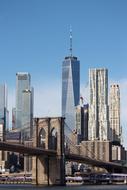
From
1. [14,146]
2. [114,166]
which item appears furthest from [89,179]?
[14,146]

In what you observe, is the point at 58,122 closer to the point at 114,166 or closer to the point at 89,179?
the point at 89,179

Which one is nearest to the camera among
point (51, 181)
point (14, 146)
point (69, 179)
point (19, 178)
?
point (14, 146)

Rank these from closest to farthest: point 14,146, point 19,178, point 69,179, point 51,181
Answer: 1. point 14,146
2. point 51,181
3. point 69,179
4. point 19,178

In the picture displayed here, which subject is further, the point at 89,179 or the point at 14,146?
the point at 89,179

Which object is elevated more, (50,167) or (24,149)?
(24,149)

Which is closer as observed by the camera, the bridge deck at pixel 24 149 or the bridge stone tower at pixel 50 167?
the bridge deck at pixel 24 149

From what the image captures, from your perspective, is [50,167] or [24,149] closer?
[24,149]

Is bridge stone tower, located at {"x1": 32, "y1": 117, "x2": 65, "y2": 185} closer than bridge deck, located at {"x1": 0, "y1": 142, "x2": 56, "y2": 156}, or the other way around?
bridge deck, located at {"x1": 0, "y1": 142, "x2": 56, "y2": 156}

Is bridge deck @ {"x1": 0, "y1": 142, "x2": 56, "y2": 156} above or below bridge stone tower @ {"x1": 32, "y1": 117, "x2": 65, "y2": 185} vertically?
above

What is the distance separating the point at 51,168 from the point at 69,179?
37.0 metres

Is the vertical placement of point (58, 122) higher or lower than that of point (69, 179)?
higher

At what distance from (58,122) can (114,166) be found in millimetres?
54948

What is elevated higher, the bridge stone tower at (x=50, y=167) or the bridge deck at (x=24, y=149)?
the bridge deck at (x=24, y=149)

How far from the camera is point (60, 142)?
4540 inches
